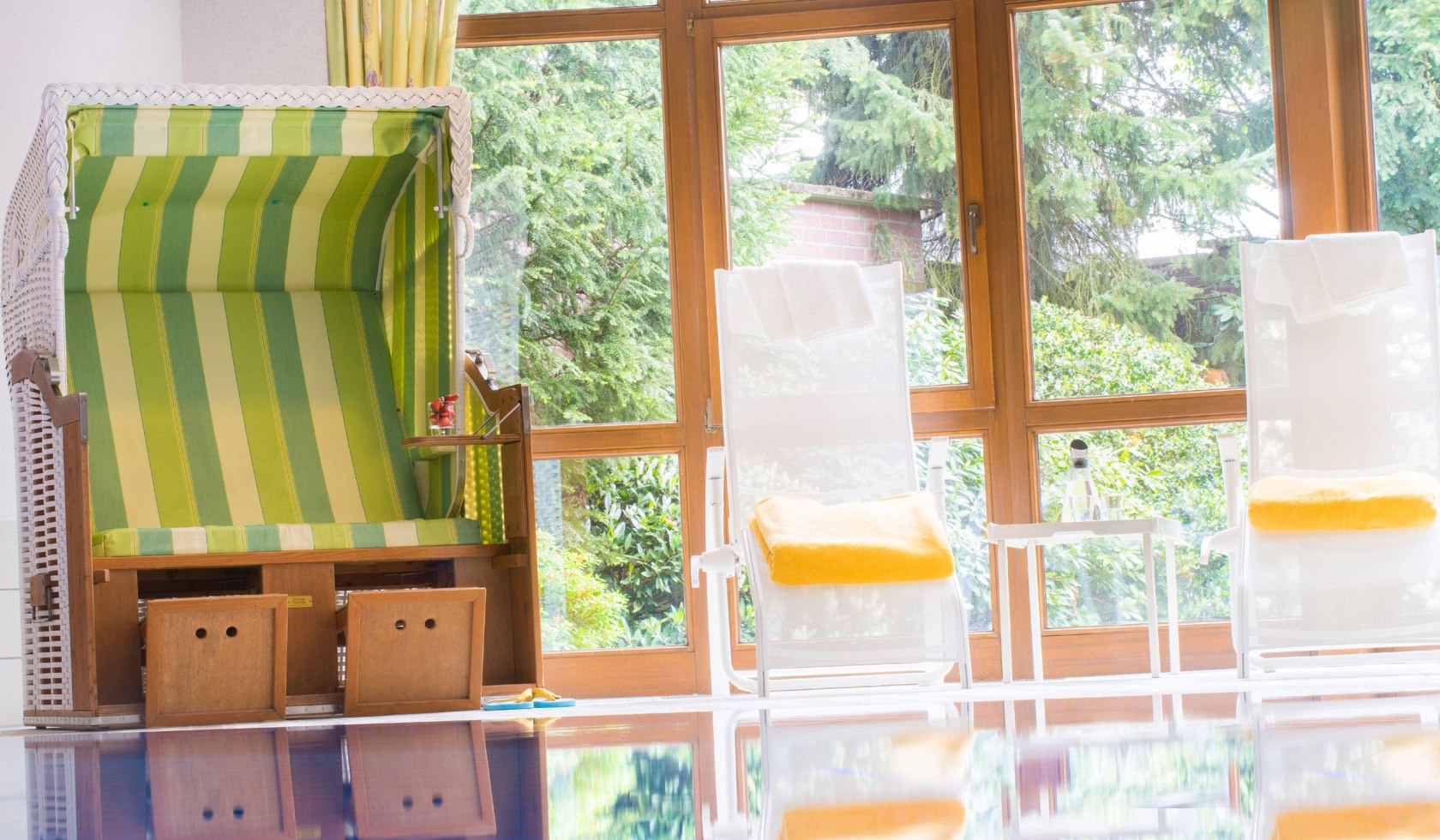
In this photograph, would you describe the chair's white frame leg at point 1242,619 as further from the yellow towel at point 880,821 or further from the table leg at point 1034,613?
the yellow towel at point 880,821

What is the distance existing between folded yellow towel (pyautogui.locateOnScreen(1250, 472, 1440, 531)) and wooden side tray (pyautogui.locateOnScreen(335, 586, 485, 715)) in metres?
1.88

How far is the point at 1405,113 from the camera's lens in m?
4.57

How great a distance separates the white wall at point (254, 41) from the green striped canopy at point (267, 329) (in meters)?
0.71

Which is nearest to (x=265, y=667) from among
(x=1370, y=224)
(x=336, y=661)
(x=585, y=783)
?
(x=336, y=661)

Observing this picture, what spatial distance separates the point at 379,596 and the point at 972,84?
7.93 feet

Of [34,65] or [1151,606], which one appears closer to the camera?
[1151,606]

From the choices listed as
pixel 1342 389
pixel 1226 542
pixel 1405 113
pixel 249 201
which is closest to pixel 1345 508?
pixel 1226 542

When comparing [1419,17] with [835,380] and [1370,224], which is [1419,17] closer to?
[1370,224]

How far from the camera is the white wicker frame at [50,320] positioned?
3.35m

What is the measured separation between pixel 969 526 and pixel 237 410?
7.06ft

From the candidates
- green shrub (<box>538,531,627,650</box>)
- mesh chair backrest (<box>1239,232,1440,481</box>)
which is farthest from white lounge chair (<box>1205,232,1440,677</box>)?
green shrub (<box>538,531,627,650</box>)

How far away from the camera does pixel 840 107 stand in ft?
15.3

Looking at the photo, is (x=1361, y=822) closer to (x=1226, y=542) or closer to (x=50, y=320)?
(x=1226, y=542)

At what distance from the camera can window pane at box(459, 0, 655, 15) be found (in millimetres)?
4703
